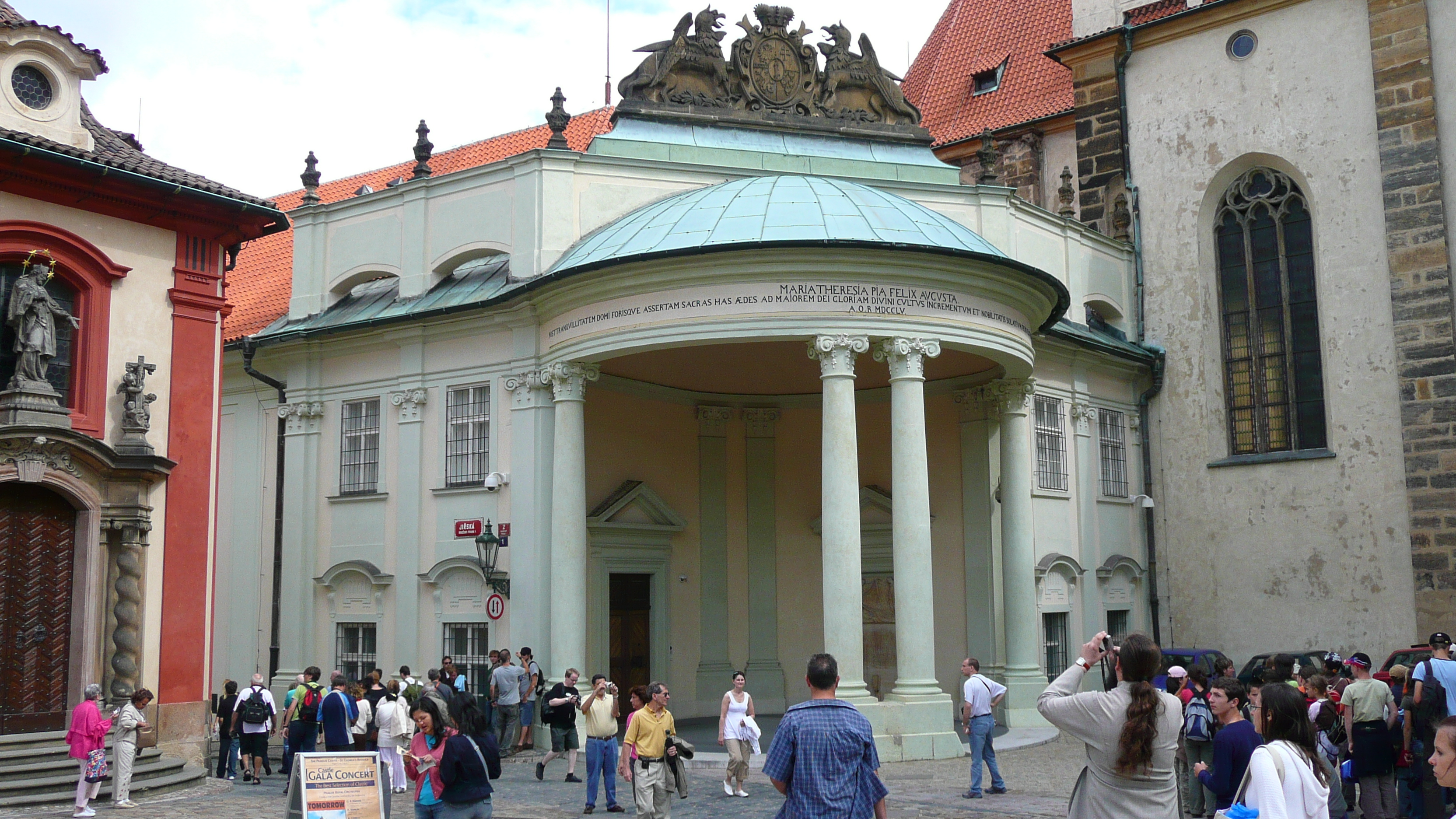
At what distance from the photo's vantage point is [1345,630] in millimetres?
24969

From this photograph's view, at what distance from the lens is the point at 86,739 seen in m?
14.2

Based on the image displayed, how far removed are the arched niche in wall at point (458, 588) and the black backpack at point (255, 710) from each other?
4.58 meters

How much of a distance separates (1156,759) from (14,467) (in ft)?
47.5

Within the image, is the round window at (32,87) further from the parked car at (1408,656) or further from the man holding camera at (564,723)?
the parked car at (1408,656)

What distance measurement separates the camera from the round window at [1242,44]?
27188 millimetres

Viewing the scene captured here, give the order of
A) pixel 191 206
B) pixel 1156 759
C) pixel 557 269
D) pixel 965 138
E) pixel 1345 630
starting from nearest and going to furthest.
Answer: pixel 1156 759, pixel 191 206, pixel 557 269, pixel 1345 630, pixel 965 138

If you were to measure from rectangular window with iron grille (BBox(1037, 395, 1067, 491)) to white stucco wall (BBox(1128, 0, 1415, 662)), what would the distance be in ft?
10.8

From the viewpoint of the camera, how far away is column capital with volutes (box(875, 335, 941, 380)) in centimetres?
1939

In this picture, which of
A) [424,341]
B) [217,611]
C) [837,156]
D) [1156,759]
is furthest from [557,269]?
[1156,759]

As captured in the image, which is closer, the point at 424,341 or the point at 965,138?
the point at 424,341

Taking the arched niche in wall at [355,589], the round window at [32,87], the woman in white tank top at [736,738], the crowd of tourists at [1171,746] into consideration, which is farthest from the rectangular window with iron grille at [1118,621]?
the round window at [32,87]

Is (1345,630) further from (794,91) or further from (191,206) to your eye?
(191,206)

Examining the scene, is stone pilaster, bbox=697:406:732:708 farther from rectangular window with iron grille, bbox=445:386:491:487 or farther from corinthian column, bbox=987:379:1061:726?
corinthian column, bbox=987:379:1061:726

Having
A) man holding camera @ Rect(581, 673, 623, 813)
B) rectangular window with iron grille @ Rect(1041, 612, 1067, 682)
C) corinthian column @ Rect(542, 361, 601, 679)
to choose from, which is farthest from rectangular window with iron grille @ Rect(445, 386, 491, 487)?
rectangular window with iron grille @ Rect(1041, 612, 1067, 682)
